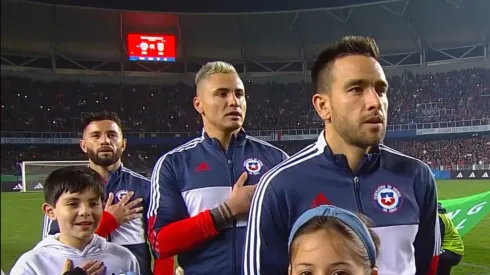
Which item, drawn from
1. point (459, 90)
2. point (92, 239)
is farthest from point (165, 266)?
point (459, 90)

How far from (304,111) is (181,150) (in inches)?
648

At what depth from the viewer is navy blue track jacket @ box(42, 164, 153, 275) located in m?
2.20

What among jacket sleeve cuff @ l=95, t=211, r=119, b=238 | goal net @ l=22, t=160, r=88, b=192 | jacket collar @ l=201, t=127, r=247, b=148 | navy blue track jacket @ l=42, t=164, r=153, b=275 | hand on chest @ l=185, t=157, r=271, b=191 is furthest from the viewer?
goal net @ l=22, t=160, r=88, b=192

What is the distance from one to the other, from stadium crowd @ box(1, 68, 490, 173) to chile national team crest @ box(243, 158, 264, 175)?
14915 mm

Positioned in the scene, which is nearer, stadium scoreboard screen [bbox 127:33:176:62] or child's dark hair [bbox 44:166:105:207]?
child's dark hair [bbox 44:166:105:207]

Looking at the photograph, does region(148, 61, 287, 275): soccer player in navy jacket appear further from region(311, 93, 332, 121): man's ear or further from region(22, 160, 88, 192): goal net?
region(22, 160, 88, 192): goal net

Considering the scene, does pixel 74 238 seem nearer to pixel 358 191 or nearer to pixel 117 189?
pixel 117 189

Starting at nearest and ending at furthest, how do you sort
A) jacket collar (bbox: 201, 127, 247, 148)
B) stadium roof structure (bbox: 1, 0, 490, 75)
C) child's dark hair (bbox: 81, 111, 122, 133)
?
jacket collar (bbox: 201, 127, 247, 148) < child's dark hair (bbox: 81, 111, 122, 133) < stadium roof structure (bbox: 1, 0, 490, 75)

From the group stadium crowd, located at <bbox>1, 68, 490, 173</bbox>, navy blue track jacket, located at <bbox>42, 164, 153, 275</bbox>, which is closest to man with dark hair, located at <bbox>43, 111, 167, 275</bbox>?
navy blue track jacket, located at <bbox>42, 164, 153, 275</bbox>

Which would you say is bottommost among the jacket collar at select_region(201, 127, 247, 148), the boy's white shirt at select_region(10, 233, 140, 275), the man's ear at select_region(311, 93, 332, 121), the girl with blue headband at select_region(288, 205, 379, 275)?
the boy's white shirt at select_region(10, 233, 140, 275)

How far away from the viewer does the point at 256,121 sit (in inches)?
707

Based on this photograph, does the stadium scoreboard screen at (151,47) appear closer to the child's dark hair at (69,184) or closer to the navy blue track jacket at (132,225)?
the navy blue track jacket at (132,225)

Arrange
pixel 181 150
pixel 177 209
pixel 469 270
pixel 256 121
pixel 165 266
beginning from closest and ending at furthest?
pixel 177 209 < pixel 181 150 < pixel 165 266 < pixel 469 270 < pixel 256 121

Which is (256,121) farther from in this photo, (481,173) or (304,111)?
(481,173)
